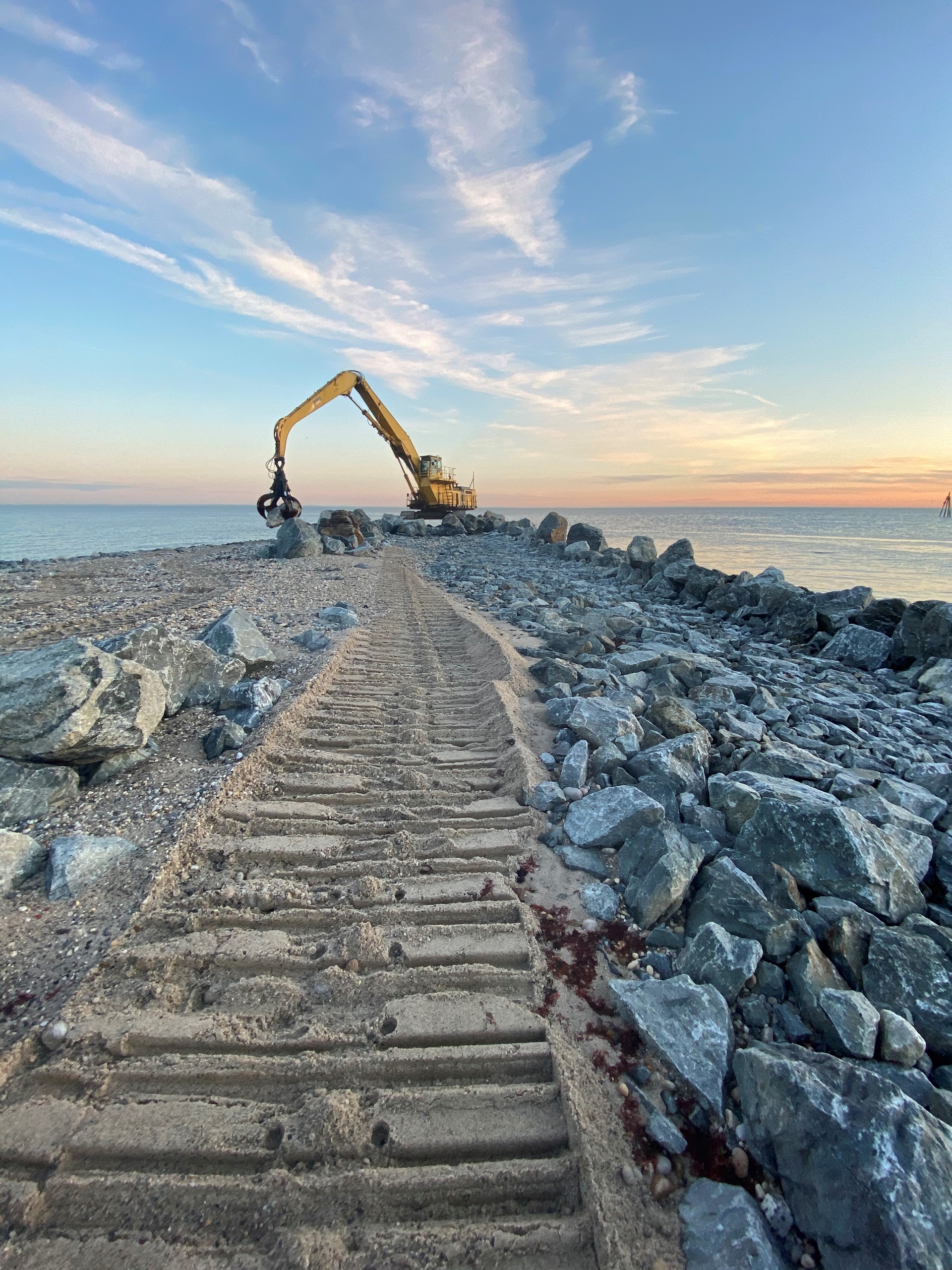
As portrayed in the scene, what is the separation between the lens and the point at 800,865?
10.3 ft

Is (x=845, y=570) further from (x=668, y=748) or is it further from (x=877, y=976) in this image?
(x=877, y=976)

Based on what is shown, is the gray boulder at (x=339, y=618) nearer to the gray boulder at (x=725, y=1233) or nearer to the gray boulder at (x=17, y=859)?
the gray boulder at (x=17, y=859)

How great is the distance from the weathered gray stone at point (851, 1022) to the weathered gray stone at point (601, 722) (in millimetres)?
2465

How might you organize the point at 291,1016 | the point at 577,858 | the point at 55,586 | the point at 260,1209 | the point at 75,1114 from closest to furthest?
the point at 260,1209 → the point at 75,1114 → the point at 291,1016 → the point at 577,858 → the point at 55,586

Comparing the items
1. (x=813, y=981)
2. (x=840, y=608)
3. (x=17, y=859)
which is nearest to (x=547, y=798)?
(x=813, y=981)

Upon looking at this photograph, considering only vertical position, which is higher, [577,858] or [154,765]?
[154,765]

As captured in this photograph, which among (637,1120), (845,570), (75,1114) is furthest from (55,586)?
(845,570)

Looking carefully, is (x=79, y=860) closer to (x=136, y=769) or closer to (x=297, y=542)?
(x=136, y=769)

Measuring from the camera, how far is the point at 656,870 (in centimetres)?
311

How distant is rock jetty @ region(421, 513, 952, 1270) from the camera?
Result: 171 centimetres

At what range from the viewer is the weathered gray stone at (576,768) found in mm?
4230

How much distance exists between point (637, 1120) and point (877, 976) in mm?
1328

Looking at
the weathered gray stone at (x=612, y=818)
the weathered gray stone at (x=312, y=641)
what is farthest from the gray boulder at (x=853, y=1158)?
the weathered gray stone at (x=312, y=641)

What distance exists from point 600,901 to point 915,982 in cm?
142
